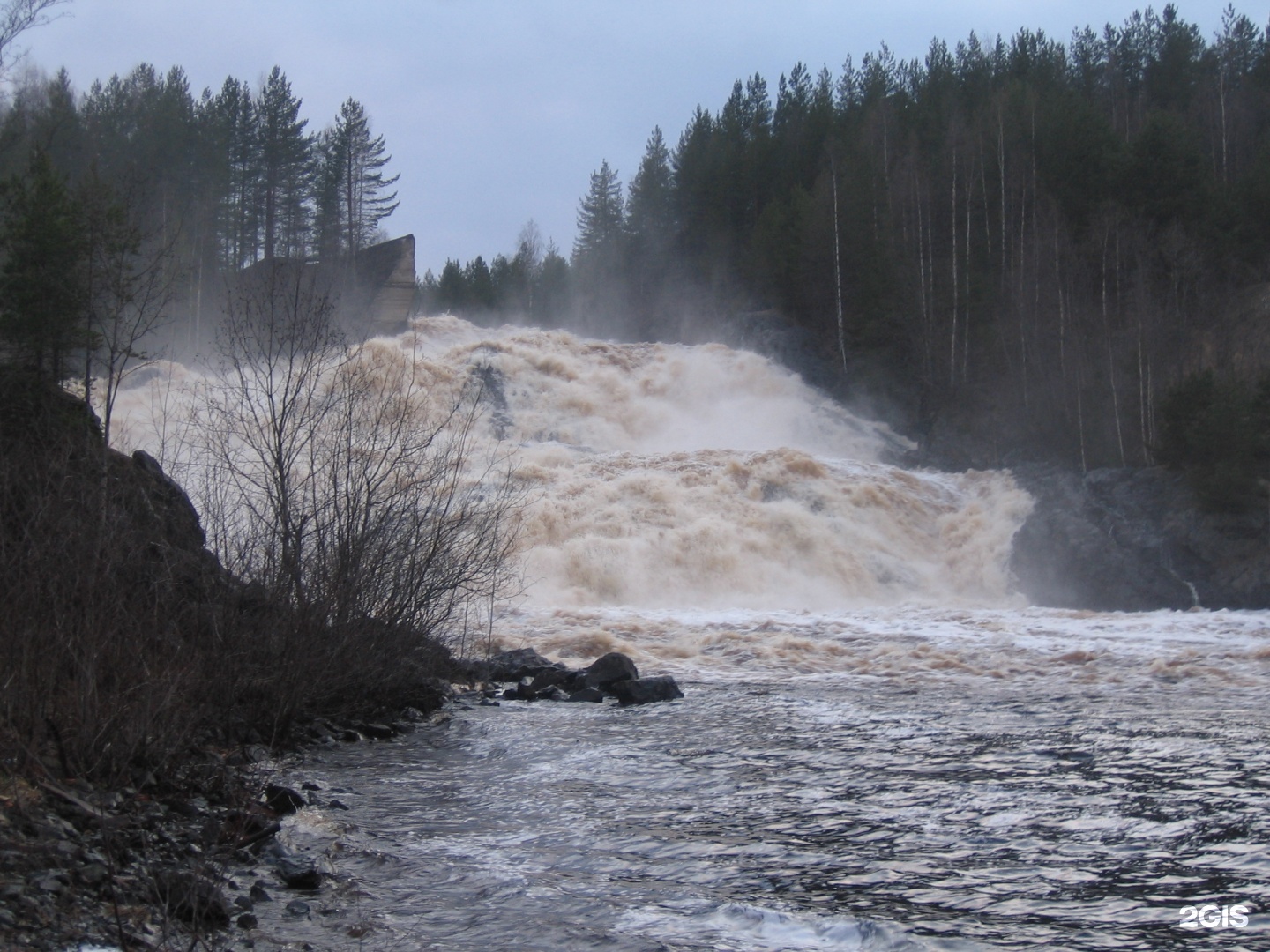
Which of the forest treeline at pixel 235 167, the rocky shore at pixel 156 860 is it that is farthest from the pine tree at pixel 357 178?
the rocky shore at pixel 156 860

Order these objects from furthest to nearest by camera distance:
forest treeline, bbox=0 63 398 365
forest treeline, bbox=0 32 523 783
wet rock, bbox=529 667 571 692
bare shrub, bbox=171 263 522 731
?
forest treeline, bbox=0 63 398 365 < wet rock, bbox=529 667 571 692 < bare shrub, bbox=171 263 522 731 < forest treeline, bbox=0 32 523 783

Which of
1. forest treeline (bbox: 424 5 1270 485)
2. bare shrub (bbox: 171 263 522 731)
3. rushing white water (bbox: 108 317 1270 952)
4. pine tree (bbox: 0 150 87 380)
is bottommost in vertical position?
rushing white water (bbox: 108 317 1270 952)

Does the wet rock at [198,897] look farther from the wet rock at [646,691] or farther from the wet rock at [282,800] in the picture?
the wet rock at [646,691]

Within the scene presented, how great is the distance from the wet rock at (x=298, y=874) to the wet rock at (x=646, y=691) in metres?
7.17

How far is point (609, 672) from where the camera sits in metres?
13.9

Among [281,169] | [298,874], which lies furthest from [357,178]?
[298,874]

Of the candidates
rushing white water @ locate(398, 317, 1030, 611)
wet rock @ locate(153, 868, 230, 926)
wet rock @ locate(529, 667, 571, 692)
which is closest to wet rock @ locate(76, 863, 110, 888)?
wet rock @ locate(153, 868, 230, 926)

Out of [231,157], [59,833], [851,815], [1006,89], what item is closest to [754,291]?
[1006,89]

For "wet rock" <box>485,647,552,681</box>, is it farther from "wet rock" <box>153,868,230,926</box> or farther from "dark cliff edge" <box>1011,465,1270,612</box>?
"dark cliff edge" <box>1011,465,1270,612</box>

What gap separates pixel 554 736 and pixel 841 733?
9.77 feet

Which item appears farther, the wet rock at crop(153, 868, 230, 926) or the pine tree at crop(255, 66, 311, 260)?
the pine tree at crop(255, 66, 311, 260)

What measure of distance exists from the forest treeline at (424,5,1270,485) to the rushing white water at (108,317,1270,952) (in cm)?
1074

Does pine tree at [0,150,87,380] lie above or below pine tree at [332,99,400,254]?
below

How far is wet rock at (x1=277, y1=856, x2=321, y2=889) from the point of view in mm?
5816
